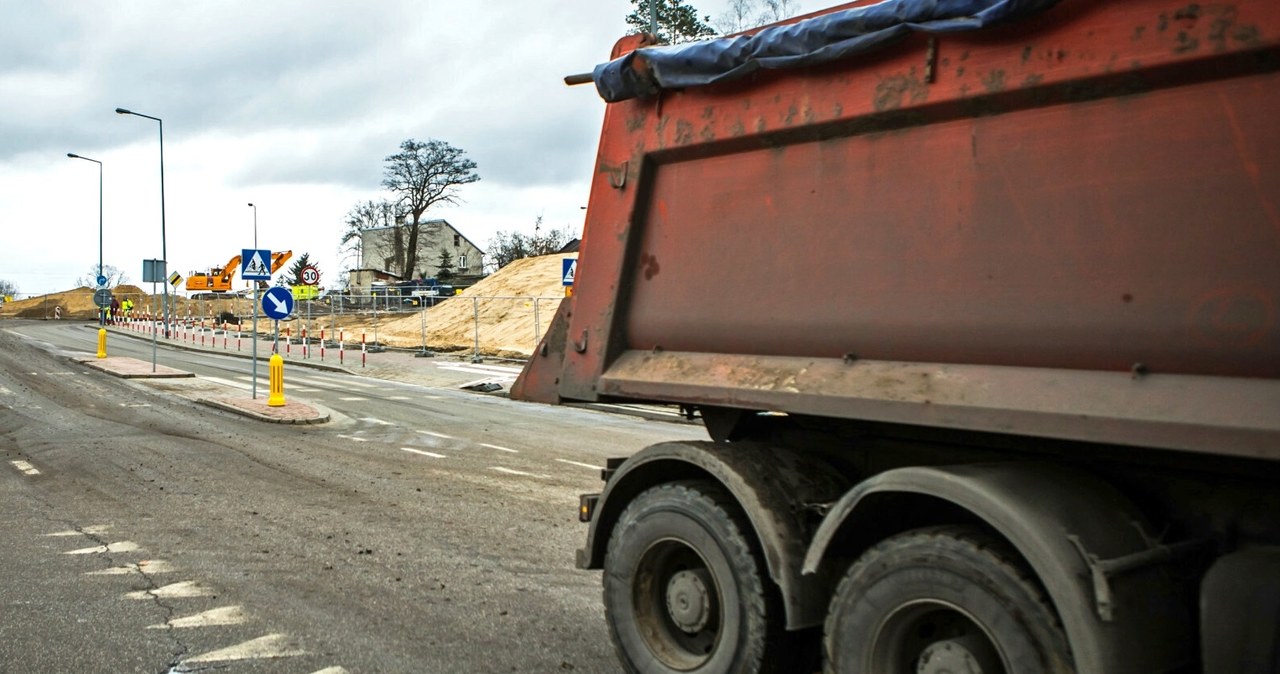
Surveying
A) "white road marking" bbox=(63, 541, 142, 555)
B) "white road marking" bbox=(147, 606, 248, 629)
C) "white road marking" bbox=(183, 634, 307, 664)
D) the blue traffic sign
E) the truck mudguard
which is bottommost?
"white road marking" bbox=(63, 541, 142, 555)

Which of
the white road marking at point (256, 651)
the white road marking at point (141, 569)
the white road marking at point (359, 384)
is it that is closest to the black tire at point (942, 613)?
the white road marking at point (256, 651)

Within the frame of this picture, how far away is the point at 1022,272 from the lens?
2.91m

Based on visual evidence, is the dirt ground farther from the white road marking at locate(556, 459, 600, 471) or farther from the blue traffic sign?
the white road marking at locate(556, 459, 600, 471)

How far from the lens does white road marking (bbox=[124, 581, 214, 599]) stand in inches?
229

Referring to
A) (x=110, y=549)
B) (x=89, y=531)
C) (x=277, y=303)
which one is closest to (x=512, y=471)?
(x=89, y=531)

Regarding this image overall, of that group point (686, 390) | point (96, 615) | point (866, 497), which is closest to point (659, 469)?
point (686, 390)

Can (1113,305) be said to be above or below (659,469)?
above

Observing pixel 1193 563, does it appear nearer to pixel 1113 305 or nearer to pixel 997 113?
pixel 1113 305

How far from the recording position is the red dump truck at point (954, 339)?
8.14ft

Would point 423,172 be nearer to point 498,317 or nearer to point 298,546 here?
point 498,317

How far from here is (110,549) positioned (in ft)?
23.2

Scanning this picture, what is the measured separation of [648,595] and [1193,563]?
6.80 ft

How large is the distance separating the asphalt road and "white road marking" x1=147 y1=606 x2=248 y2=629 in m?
0.02

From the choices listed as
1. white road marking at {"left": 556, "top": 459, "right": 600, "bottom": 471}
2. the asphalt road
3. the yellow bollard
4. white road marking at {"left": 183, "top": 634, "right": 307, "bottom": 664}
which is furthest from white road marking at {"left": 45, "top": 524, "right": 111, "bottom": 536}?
the yellow bollard
